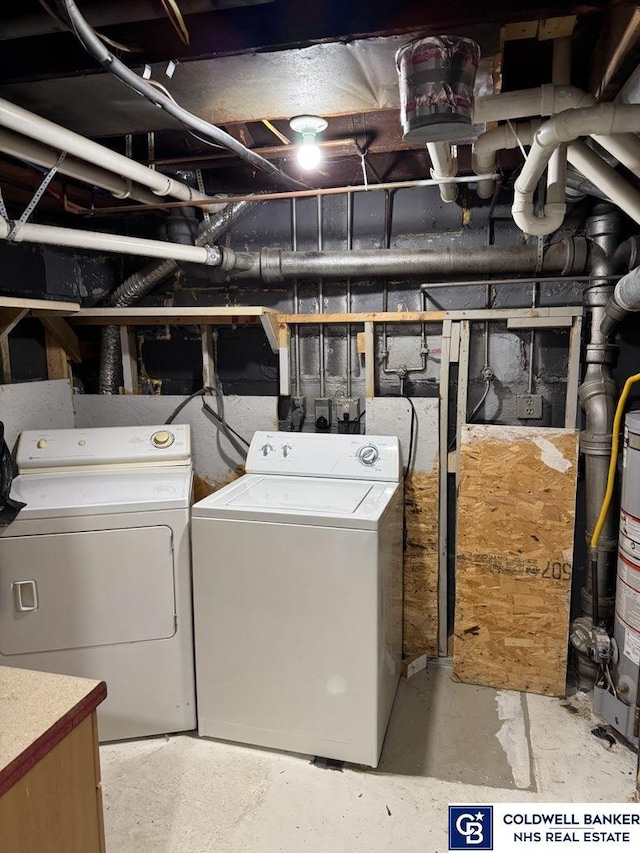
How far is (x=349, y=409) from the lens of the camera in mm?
2750

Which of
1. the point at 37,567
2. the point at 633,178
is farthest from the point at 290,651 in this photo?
the point at 633,178

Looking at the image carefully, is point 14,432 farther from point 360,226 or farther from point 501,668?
point 501,668

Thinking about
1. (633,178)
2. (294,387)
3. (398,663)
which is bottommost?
(398,663)

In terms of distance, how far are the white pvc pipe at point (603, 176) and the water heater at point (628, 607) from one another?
81 cm

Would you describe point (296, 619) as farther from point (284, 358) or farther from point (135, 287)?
point (135, 287)

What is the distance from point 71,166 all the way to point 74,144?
38 cm

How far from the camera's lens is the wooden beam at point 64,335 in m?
2.78

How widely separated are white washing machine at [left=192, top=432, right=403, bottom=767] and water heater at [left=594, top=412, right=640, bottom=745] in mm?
937

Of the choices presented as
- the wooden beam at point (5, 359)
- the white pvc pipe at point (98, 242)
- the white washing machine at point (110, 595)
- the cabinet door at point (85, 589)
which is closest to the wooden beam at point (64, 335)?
the wooden beam at point (5, 359)

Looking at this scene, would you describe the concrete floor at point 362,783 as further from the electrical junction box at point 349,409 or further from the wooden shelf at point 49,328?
the wooden shelf at point 49,328

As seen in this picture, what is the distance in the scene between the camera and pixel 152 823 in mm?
1803

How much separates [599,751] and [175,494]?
2015mm

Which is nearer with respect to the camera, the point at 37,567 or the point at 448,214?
the point at 37,567

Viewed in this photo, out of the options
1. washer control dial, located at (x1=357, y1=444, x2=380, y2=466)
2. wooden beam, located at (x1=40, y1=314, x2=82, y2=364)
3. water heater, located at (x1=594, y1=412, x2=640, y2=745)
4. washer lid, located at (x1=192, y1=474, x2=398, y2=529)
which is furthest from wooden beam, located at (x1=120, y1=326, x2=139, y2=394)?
water heater, located at (x1=594, y1=412, x2=640, y2=745)
